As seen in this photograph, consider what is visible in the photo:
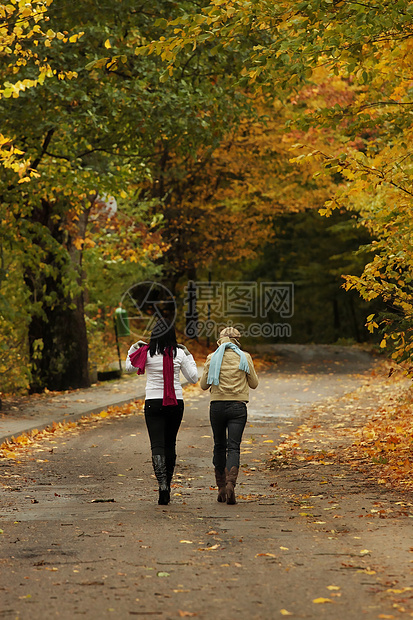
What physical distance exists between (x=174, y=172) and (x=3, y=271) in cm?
1347

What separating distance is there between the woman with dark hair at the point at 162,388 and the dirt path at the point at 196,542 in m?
0.52

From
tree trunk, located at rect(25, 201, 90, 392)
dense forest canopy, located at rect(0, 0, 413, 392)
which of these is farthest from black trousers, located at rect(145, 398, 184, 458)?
tree trunk, located at rect(25, 201, 90, 392)

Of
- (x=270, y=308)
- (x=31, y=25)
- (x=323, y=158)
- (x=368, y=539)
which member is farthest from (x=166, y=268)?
(x=368, y=539)

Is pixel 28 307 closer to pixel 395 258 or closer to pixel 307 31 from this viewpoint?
pixel 395 258

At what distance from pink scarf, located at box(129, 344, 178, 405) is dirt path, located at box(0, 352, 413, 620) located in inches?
43.1

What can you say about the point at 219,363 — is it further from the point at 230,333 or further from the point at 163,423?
the point at 163,423

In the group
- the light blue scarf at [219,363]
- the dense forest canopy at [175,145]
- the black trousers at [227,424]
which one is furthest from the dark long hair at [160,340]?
the dense forest canopy at [175,145]

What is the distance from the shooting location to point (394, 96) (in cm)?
1241

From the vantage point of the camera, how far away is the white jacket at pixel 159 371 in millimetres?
9477

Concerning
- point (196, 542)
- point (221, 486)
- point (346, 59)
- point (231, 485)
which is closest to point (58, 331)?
point (221, 486)

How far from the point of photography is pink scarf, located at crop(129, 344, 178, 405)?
369 inches

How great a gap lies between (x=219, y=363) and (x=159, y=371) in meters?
0.65

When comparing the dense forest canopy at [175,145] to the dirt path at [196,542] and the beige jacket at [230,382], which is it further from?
the dirt path at [196,542]

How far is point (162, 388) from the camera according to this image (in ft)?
31.0
